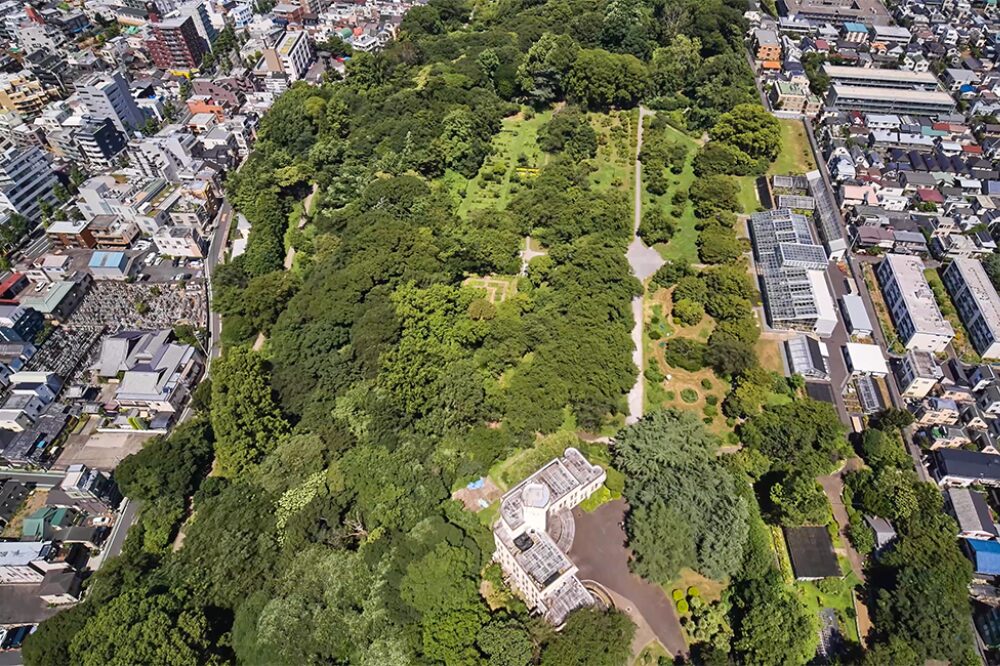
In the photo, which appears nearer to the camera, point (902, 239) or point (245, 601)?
point (245, 601)

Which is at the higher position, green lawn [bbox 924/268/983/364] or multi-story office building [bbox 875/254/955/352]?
multi-story office building [bbox 875/254/955/352]

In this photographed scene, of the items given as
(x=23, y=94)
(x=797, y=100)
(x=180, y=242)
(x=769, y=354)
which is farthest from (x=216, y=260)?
(x=797, y=100)

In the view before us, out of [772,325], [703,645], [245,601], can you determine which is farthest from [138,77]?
[703,645]

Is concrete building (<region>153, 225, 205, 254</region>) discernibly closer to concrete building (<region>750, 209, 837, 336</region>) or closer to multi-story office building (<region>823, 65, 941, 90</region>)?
concrete building (<region>750, 209, 837, 336</region>)

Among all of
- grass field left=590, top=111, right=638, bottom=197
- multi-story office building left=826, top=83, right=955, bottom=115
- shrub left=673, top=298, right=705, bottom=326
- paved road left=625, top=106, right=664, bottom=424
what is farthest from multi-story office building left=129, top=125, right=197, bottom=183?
multi-story office building left=826, top=83, right=955, bottom=115

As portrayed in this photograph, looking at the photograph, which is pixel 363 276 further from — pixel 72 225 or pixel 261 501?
pixel 72 225

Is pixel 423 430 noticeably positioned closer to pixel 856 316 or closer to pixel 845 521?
pixel 845 521
